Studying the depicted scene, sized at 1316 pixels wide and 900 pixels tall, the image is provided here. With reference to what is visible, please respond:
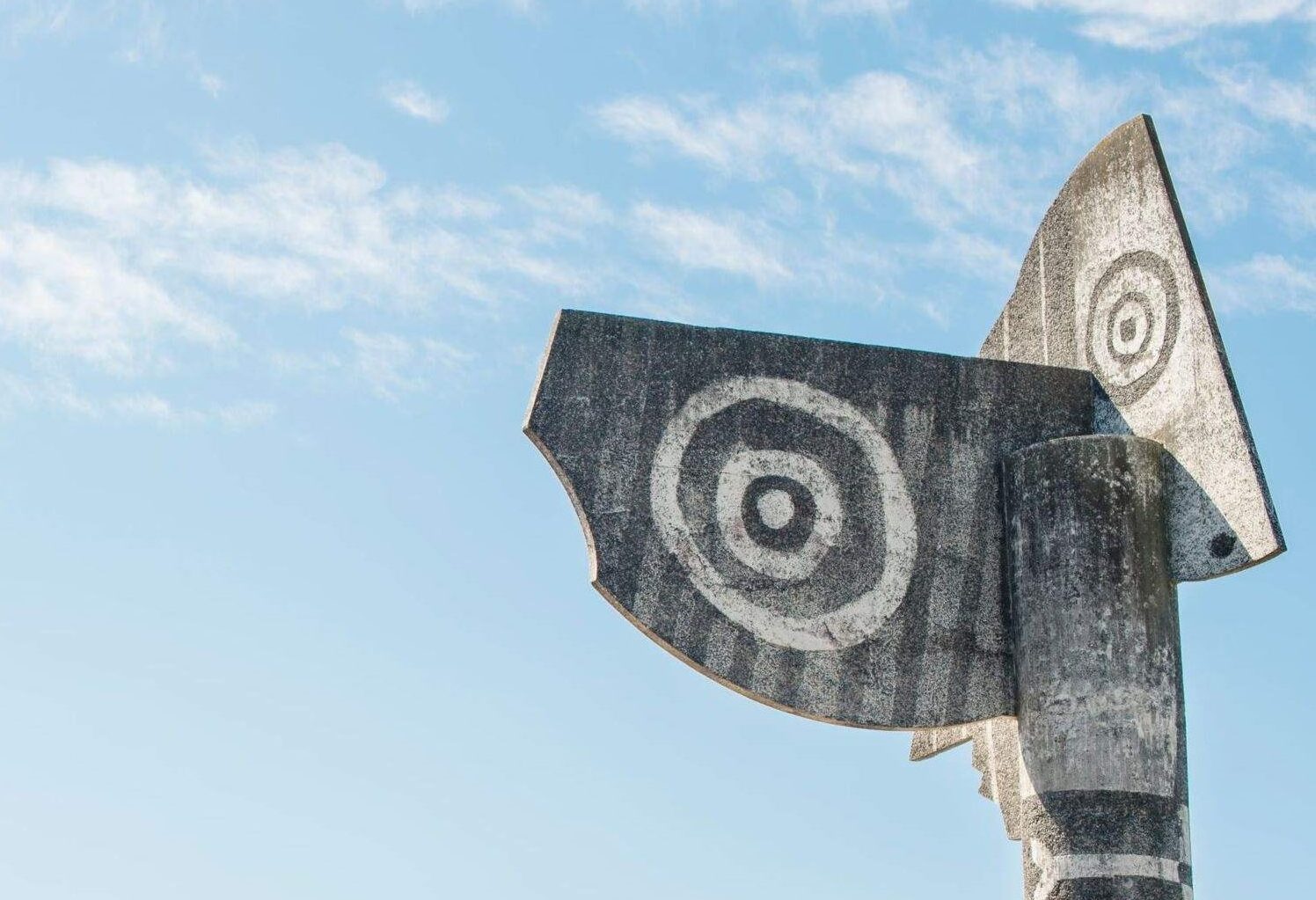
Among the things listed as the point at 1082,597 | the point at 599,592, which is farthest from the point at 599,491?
the point at 1082,597

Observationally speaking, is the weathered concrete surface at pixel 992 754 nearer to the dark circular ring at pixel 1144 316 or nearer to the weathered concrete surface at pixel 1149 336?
the weathered concrete surface at pixel 1149 336

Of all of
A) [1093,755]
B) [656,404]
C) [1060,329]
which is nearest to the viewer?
[1093,755]

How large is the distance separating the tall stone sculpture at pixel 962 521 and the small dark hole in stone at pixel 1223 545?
0.04 ft

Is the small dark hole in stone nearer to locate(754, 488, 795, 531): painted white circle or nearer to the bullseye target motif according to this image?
the bullseye target motif

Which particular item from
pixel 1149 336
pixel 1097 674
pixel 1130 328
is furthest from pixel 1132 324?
pixel 1097 674

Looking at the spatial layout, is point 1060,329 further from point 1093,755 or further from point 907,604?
point 1093,755

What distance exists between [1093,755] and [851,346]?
8.74ft

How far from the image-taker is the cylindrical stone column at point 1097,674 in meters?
9.30

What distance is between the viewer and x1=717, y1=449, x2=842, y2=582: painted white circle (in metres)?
9.98

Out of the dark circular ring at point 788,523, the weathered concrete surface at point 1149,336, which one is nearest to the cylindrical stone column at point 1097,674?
the weathered concrete surface at point 1149,336

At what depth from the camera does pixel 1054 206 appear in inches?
446

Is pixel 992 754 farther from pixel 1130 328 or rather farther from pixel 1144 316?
pixel 1144 316

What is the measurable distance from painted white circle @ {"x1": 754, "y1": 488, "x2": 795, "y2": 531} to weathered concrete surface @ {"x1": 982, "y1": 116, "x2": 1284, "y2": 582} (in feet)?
6.39

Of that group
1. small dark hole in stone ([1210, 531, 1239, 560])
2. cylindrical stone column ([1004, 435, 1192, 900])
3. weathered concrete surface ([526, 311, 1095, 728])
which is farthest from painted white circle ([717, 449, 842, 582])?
small dark hole in stone ([1210, 531, 1239, 560])
